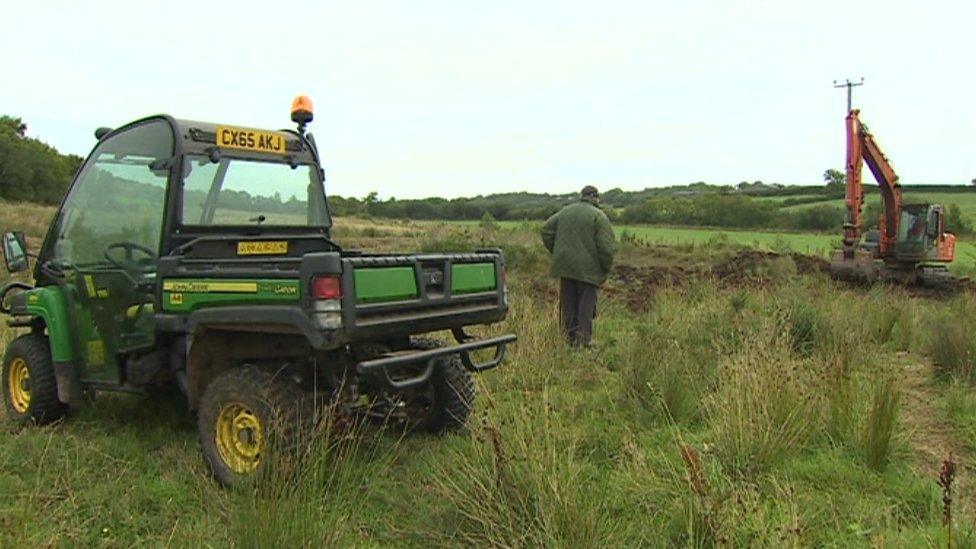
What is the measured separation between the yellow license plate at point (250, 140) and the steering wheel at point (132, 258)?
2.90 ft

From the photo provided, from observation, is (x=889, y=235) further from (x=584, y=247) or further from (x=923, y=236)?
(x=584, y=247)

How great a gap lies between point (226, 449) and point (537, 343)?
11.8 feet

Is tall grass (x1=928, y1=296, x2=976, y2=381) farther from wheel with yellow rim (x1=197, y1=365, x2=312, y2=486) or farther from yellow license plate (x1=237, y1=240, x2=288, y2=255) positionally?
yellow license plate (x1=237, y1=240, x2=288, y2=255)

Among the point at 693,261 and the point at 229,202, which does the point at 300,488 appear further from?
the point at 693,261

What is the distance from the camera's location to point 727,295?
11.5 meters

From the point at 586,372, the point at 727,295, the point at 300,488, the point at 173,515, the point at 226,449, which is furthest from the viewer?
the point at 727,295

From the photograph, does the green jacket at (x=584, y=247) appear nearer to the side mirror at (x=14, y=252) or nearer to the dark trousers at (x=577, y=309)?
the dark trousers at (x=577, y=309)

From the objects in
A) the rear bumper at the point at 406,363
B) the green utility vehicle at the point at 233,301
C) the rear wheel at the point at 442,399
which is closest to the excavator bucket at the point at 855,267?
the green utility vehicle at the point at 233,301

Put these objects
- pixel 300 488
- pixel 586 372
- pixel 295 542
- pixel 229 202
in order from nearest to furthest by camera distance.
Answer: pixel 295 542
pixel 300 488
pixel 229 202
pixel 586 372

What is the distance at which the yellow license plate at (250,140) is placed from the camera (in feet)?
18.4

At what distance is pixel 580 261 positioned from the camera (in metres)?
8.85

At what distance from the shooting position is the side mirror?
5.52 metres

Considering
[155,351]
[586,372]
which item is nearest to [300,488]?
[155,351]

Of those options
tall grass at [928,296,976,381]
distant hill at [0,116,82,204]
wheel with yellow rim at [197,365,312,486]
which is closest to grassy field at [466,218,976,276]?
tall grass at [928,296,976,381]
